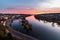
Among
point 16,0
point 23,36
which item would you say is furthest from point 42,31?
point 16,0

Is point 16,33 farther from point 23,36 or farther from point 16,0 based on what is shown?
point 16,0

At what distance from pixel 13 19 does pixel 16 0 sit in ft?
1.11

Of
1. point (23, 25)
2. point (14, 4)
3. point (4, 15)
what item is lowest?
point (23, 25)

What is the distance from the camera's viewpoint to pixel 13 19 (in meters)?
2.60

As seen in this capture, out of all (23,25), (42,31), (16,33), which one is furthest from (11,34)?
(42,31)

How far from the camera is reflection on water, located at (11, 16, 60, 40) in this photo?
242 centimetres

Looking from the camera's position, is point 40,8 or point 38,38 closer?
point 38,38

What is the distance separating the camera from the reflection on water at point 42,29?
242cm

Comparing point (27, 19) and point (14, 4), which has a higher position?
point (14, 4)

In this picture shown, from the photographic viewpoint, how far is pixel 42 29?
2510mm

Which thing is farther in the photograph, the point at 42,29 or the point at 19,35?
the point at 42,29

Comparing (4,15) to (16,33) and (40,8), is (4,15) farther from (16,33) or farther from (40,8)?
(40,8)

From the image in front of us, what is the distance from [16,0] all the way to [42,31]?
69cm

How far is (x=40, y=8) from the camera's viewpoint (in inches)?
98.7
